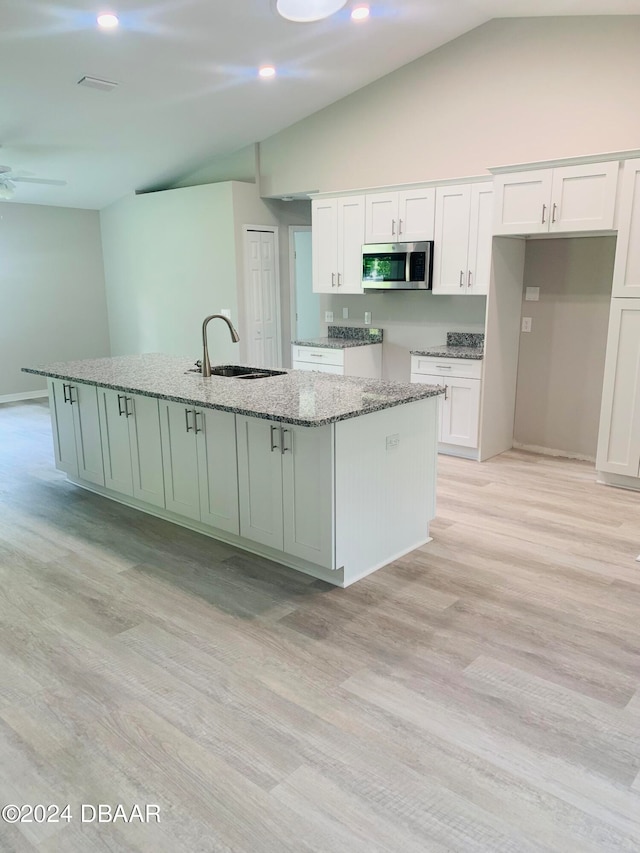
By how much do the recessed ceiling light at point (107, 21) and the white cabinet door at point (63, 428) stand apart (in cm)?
233

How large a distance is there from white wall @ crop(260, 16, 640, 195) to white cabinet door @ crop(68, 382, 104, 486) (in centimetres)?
336

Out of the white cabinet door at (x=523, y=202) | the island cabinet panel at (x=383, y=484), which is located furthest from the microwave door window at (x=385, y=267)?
the island cabinet panel at (x=383, y=484)

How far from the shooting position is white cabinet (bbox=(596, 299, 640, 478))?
4.24m

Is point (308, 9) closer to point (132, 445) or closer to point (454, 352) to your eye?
point (454, 352)

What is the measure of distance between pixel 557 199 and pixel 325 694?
375 centimetres

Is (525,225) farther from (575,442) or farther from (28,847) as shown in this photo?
(28,847)

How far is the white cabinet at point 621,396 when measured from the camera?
4.24 meters

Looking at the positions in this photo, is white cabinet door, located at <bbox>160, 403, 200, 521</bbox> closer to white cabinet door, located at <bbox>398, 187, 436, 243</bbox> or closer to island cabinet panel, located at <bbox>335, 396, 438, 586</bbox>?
island cabinet panel, located at <bbox>335, 396, 438, 586</bbox>

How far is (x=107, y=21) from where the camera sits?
3.96 metres

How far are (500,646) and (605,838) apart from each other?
91 centimetres

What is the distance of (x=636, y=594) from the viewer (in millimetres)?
2988

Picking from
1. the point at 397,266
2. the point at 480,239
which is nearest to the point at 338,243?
the point at 397,266

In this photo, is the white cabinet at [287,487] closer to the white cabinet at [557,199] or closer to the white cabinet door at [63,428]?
the white cabinet door at [63,428]

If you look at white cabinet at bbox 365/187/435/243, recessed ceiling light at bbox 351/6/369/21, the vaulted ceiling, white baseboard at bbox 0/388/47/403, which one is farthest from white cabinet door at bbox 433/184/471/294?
white baseboard at bbox 0/388/47/403
